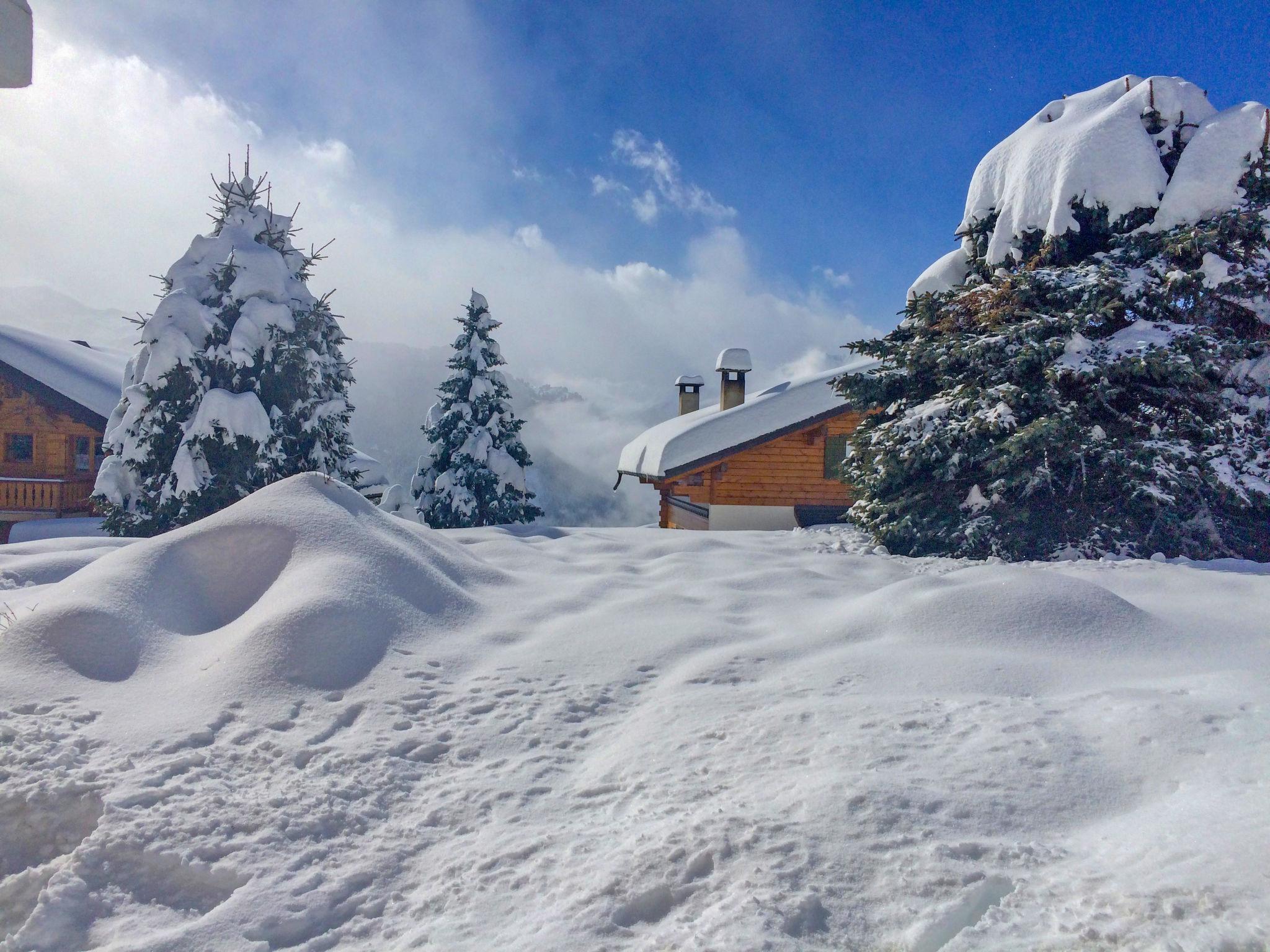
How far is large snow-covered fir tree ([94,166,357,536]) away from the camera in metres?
13.5

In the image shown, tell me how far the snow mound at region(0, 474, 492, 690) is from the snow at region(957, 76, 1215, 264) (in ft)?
29.0

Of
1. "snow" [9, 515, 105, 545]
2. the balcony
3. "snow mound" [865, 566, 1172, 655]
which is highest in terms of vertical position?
the balcony

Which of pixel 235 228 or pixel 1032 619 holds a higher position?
pixel 235 228

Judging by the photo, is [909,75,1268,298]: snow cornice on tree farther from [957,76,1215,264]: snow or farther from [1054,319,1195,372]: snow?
[1054,319,1195,372]: snow

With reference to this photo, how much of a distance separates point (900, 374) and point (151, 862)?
10242 millimetres

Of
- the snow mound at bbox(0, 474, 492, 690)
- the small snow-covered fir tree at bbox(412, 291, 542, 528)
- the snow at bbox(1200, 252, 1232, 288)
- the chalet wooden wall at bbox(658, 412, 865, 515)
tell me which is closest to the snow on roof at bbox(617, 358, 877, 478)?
the chalet wooden wall at bbox(658, 412, 865, 515)

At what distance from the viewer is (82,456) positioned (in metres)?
19.8

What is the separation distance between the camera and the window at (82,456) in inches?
778

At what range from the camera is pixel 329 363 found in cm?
1600

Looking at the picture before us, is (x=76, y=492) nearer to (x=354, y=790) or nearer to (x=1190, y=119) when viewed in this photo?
(x=354, y=790)

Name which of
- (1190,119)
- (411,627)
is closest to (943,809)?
(411,627)

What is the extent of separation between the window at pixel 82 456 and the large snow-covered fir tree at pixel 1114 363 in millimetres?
21113

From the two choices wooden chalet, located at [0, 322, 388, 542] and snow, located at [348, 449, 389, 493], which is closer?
wooden chalet, located at [0, 322, 388, 542]

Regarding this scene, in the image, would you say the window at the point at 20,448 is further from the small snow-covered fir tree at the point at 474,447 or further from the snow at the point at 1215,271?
the snow at the point at 1215,271
